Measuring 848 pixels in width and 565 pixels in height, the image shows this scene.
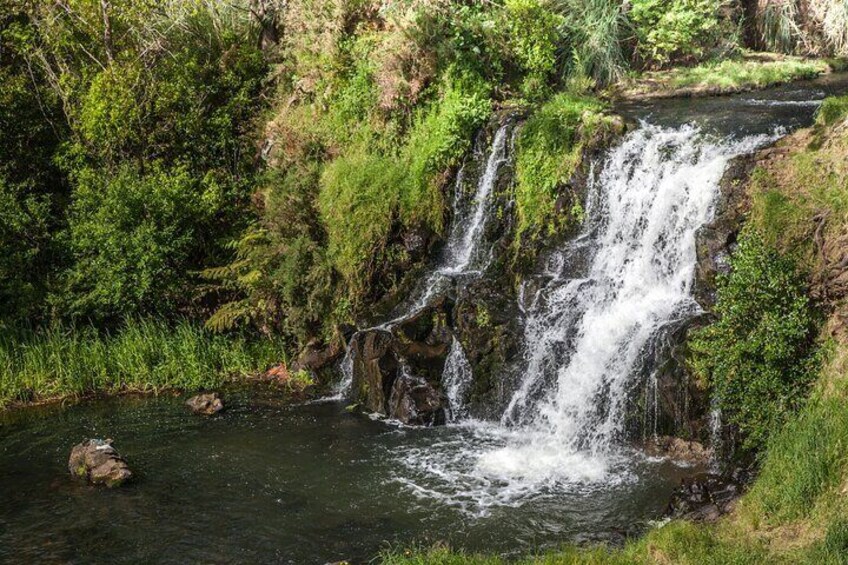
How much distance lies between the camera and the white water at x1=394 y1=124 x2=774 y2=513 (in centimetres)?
956

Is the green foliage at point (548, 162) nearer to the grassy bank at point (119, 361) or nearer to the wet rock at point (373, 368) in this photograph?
the wet rock at point (373, 368)

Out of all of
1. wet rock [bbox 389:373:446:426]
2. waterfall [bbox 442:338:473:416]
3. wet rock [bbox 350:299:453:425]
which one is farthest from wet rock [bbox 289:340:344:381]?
waterfall [bbox 442:338:473:416]

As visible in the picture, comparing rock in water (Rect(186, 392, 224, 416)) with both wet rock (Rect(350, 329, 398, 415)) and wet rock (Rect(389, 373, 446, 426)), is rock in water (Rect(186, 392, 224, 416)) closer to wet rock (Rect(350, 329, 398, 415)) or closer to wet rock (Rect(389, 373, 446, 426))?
wet rock (Rect(350, 329, 398, 415))

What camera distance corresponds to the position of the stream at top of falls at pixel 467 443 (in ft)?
27.1

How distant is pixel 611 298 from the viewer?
1113 cm

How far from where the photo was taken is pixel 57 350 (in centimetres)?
1314

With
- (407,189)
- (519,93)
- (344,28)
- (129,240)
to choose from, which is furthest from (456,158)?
(129,240)

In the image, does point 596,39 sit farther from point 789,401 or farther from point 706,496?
point 706,496

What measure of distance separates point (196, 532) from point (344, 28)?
35.2 feet

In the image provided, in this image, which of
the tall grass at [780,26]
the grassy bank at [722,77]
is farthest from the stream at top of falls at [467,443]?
the tall grass at [780,26]

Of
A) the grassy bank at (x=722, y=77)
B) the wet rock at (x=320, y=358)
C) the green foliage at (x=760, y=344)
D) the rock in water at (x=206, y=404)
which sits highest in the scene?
the grassy bank at (x=722, y=77)

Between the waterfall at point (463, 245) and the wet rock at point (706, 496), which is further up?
the waterfall at point (463, 245)

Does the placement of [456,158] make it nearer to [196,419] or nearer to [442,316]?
[442,316]

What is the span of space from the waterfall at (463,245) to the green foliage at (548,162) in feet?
1.45
